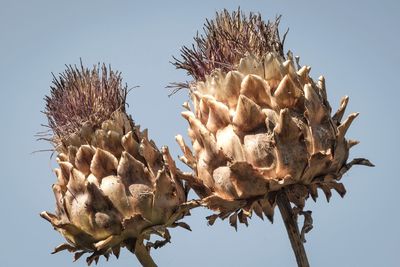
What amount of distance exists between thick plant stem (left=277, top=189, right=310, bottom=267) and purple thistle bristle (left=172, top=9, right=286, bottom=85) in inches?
43.1

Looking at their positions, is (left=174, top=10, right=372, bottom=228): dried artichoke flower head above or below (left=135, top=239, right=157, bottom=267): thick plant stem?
above

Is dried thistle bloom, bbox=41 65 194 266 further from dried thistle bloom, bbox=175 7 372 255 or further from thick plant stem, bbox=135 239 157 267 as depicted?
dried thistle bloom, bbox=175 7 372 255

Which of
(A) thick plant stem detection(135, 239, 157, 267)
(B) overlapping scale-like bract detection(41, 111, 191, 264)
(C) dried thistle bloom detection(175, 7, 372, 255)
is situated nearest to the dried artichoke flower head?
(C) dried thistle bloom detection(175, 7, 372, 255)

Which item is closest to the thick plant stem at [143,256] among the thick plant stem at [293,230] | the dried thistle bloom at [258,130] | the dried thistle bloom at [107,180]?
the dried thistle bloom at [107,180]

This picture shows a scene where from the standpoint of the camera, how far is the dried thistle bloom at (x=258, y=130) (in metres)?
5.17

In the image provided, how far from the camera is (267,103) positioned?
5375mm

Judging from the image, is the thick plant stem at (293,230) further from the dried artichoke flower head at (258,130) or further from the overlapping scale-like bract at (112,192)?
the overlapping scale-like bract at (112,192)

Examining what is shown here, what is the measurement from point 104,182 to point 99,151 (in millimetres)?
260

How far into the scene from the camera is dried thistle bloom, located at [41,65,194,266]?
5.57 meters

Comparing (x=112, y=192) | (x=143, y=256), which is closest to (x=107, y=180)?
(x=112, y=192)

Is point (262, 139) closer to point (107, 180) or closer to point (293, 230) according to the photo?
point (293, 230)

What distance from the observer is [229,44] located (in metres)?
5.74

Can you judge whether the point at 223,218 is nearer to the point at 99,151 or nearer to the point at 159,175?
the point at 159,175

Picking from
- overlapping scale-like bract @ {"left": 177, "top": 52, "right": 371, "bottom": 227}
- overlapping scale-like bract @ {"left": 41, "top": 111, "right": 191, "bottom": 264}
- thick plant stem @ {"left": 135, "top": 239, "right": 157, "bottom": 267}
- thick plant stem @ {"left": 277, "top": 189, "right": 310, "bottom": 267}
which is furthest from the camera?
thick plant stem @ {"left": 135, "top": 239, "right": 157, "bottom": 267}
